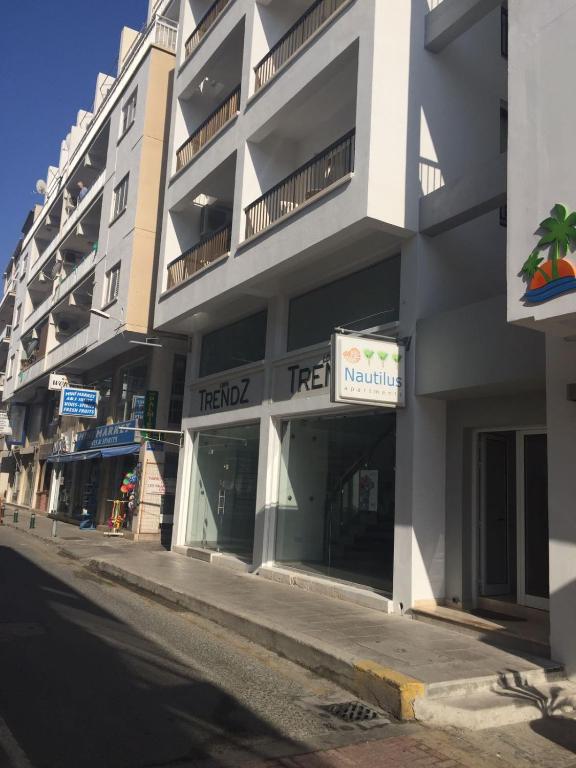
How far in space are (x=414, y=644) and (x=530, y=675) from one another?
4.38 ft

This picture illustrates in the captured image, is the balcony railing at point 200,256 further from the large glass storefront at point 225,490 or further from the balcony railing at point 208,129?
the large glass storefront at point 225,490

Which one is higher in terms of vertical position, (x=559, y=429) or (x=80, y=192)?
(x=80, y=192)

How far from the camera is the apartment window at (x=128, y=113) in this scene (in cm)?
2180

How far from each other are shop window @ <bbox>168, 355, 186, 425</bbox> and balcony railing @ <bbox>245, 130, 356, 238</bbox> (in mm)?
8078

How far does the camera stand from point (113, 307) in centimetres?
1995

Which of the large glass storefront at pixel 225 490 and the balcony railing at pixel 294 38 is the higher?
the balcony railing at pixel 294 38

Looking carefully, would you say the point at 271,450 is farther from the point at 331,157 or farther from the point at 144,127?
the point at 144,127

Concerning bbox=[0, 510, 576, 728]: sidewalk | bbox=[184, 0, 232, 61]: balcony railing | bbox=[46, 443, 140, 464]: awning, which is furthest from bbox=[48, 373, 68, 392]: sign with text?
bbox=[0, 510, 576, 728]: sidewalk

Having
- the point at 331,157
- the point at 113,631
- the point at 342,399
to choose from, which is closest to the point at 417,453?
the point at 342,399

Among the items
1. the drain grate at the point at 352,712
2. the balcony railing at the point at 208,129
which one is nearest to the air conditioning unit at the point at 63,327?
the balcony railing at the point at 208,129

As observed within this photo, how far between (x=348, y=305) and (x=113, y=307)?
10.9m

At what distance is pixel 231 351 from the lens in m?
15.0

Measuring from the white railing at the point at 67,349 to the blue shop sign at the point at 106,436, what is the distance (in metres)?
3.04

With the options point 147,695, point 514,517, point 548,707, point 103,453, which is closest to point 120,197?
point 103,453
